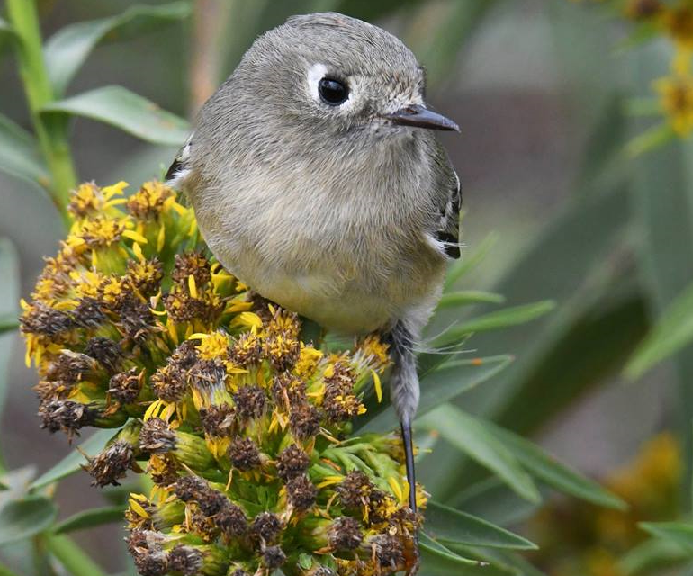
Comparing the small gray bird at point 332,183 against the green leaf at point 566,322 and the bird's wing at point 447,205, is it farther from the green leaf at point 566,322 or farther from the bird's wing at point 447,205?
the green leaf at point 566,322

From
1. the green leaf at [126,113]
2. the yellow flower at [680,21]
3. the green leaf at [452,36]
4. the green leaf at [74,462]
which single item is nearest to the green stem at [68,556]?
the green leaf at [74,462]

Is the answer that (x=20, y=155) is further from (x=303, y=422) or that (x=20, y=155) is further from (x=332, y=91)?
(x=303, y=422)

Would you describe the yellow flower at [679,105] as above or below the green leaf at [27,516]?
above

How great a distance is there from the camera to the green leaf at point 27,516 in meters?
2.18

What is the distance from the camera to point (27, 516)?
2.22 metres

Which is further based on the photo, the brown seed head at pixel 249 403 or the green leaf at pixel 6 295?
the green leaf at pixel 6 295

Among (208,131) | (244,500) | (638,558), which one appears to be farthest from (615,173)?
(244,500)

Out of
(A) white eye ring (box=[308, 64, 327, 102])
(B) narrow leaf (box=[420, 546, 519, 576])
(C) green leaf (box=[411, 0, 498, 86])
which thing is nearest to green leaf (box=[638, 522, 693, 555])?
(B) narrow leaf (box=[420, 546, 519, 576])

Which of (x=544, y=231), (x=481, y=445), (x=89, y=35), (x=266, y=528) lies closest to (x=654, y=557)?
(x=481, y=445)

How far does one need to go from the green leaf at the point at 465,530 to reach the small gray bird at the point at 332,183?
0.58 feet

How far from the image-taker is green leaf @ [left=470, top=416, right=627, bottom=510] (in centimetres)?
250

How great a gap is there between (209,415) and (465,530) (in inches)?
23.9

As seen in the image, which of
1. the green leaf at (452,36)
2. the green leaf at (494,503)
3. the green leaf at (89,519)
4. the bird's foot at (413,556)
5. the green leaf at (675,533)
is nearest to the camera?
the bird's foot at (413,556)

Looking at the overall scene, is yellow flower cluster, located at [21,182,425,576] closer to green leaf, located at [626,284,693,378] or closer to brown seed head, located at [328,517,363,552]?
brown seed head, located at [328,517,363,552]
